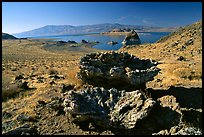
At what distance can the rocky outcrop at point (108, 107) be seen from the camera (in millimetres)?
9812

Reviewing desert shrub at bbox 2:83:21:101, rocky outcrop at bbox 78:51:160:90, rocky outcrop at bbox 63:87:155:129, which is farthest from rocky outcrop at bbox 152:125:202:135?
desert shrub at bbox 2:83:21:101

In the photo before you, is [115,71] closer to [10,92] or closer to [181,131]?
[181,131]

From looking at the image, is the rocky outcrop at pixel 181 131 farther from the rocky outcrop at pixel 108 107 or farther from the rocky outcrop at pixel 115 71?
the rocky outcrop at pixel 115 71

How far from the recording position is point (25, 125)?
10648 millimetres

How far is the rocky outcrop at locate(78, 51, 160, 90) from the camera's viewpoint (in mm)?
12711

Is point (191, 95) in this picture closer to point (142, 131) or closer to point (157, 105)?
point (157, 105)

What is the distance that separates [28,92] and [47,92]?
2.07 meters

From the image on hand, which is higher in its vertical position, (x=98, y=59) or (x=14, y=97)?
(x=98, y=59)

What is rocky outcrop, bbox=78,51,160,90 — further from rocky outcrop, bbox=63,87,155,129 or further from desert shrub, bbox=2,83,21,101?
desert shrub, bbox=2,83,21,101

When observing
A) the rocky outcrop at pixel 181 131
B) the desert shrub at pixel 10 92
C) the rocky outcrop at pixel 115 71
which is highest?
the rocky outcrop at pixel 115 71

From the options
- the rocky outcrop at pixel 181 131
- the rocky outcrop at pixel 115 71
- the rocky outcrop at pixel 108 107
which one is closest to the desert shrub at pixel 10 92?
the rocky outcrop at pixel 115 71

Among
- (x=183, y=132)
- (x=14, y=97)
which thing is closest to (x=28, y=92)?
(x=14, y=97)

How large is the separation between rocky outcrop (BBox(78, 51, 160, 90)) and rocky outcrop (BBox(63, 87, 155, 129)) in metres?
1.89

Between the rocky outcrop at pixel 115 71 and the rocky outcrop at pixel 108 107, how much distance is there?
189cm
